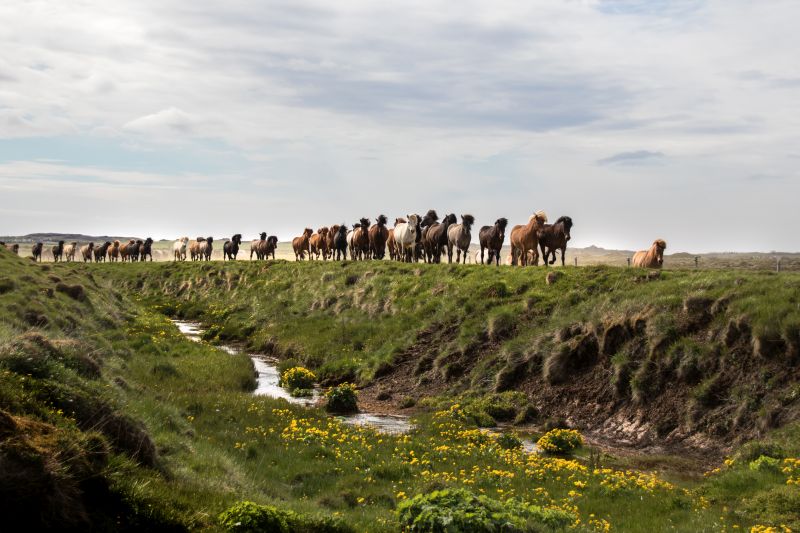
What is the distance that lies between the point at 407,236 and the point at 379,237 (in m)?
5.80

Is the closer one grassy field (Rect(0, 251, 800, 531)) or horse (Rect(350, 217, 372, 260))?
grassy field (Rect(0, 251, 800, 531))

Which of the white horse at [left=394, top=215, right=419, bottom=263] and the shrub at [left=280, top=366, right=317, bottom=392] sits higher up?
the white horse at [left=394, top=215, right=419, bottom=263]

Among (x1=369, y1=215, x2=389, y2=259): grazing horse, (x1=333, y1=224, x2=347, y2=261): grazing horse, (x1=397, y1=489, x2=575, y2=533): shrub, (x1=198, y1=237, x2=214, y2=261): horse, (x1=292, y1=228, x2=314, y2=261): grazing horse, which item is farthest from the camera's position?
(x1=198, y1=237, x2=214, y2=261): horse

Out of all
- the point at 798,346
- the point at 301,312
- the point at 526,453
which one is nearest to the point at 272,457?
the point at 526,453

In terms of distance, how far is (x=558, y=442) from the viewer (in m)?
18.8

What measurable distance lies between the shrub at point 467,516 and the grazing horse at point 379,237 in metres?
45.2

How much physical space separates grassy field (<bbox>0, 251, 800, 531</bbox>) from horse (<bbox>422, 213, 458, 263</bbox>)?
7.48 meters

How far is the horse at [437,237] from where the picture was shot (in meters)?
46.8

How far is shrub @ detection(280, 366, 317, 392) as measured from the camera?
28172 mm

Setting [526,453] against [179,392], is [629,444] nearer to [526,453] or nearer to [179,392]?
[526,453]

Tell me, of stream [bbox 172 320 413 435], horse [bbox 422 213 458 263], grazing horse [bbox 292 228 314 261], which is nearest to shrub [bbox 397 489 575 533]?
stream [bbox 172 320 413 435]

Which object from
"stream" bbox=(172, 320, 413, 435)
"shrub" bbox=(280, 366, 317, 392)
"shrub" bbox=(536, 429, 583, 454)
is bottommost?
"stream" bbox=(172, 320, 413, 435)

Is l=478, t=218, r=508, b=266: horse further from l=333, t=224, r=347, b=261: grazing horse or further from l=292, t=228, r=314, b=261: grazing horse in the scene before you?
l=292, t=228, r=314, b=261: grazing horse

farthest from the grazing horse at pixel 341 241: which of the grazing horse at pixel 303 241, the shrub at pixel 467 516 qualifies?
the shrub at pixel 467 516
